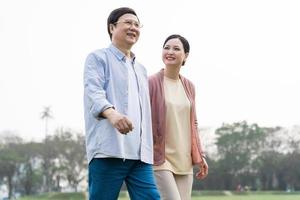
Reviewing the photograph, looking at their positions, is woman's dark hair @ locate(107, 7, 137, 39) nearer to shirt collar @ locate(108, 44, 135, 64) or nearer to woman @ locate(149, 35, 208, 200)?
shirt collar @ locate(108, 44, 135, 64)

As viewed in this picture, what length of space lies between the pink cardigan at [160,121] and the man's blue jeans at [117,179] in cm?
96

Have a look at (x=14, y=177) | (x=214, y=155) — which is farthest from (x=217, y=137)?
(x=14, y=177)

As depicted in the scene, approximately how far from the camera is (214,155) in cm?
6788

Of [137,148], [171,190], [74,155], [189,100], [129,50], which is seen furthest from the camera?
[74,155]

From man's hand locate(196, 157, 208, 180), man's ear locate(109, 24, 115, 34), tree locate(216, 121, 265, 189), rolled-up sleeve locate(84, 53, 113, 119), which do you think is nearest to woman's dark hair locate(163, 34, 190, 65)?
man's hand locate(196, 157, 208, 180)

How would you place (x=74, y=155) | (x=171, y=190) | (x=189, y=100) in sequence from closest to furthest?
(x=171, y=190) → (x=189, y=100) → (x=74, y=155)

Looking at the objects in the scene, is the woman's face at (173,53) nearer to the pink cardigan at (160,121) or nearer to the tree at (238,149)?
the pink cardigan at (160,121)

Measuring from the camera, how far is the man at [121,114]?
314 cm

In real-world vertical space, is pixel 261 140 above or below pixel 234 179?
above

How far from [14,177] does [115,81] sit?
212 feet

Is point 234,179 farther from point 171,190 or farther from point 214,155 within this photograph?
point 171,190

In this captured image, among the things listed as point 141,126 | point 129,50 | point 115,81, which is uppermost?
point 129,50

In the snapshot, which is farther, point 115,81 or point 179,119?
point 179,119

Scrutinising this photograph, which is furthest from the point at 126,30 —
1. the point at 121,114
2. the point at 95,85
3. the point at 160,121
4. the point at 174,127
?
the point at 174,127
